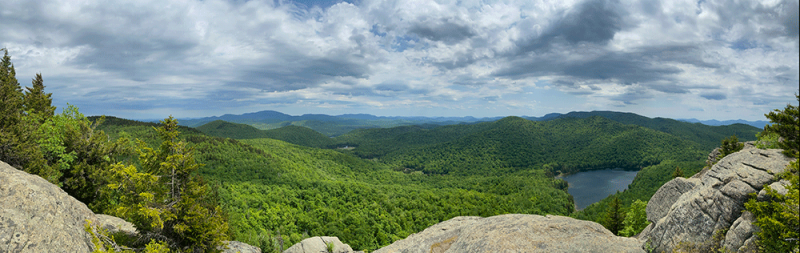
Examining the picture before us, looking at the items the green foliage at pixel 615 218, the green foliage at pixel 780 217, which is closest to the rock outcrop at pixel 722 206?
the green foliage at pixel 780 217

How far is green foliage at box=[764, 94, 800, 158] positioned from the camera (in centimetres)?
1449

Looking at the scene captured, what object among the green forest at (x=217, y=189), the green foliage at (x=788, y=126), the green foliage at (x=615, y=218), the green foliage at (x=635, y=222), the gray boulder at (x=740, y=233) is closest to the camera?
the gray boulder at (x=740, y=233)

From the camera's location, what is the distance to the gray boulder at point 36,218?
1198 centimetres

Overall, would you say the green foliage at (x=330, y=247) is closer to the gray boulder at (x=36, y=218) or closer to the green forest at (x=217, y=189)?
the green forest at (x=217, y=189)

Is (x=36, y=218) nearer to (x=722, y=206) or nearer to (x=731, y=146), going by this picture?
(x=722, y=206)

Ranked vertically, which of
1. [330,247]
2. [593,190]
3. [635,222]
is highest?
[635,222]

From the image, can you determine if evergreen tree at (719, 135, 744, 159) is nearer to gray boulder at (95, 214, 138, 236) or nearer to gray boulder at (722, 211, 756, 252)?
gray boulder at (722, 211, 756, 252)

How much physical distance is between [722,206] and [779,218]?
7.55 feet

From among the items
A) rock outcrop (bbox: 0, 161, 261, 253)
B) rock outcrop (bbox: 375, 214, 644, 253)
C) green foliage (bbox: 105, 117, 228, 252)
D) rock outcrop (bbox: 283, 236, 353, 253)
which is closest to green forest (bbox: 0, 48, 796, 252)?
green foliage (bbox: 105, 117, 228, 252)

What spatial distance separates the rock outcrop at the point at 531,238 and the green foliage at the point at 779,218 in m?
4.44

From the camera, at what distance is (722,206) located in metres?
13.2

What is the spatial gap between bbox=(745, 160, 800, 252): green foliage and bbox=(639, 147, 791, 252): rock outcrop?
70 cm

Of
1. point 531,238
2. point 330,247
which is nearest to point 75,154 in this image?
point 330,247

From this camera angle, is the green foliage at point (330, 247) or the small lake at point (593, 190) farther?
the small lake at point (593, 190)
